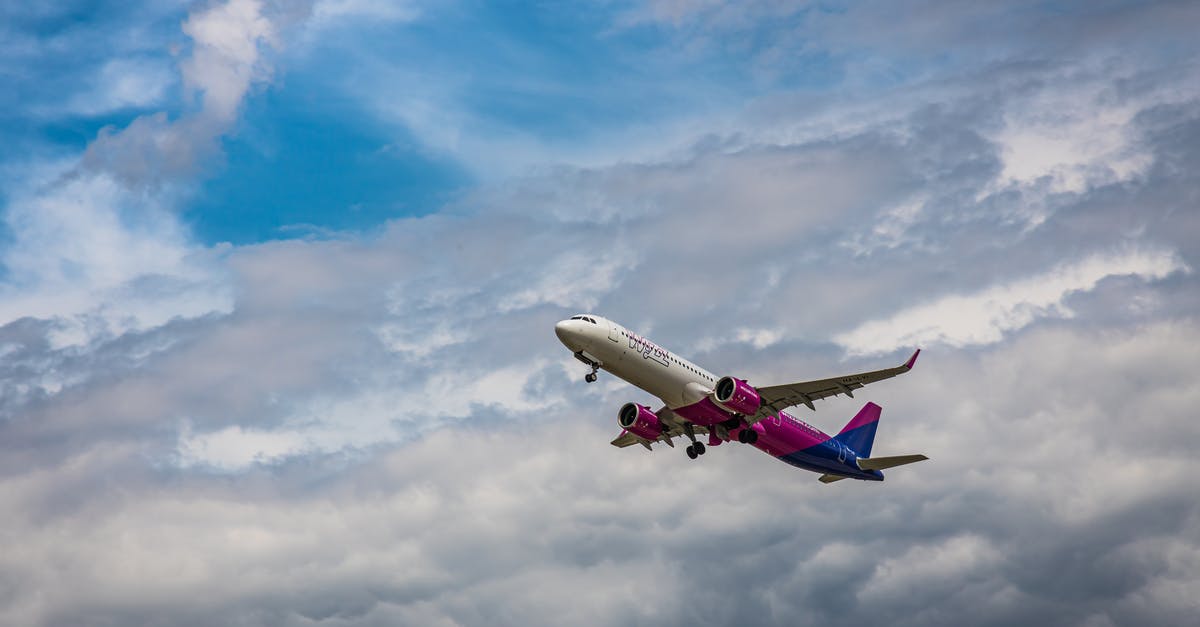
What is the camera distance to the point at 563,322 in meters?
83.4

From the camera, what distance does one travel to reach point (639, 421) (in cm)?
9650

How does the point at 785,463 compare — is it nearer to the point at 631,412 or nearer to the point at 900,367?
the point at 631,412

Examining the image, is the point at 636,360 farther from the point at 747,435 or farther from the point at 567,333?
the point at 747,435

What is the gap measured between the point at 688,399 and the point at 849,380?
10528 millimetres

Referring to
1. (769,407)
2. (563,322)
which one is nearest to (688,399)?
(769,407)

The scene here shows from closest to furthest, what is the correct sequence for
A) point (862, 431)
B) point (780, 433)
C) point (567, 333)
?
point (567, 333) < point (780, 433) < point (862, 431)

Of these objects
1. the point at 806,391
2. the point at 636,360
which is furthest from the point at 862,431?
the point at 636,360

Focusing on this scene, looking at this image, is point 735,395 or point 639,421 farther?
point 639,421

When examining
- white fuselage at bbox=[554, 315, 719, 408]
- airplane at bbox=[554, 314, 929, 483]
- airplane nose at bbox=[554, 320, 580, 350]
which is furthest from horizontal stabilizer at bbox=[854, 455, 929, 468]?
airplane nose at bbox=[554, 320, 580, 350]

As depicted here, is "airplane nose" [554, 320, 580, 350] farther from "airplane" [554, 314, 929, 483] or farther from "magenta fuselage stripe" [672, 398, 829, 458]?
"magenta fuselage stripe" [672, 398, 829, 458]

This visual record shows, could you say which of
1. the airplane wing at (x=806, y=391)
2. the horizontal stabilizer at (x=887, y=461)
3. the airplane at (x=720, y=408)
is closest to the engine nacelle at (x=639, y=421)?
the airplane at (x=720, y=408)

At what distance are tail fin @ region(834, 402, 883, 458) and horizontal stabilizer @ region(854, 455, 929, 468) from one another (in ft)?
10.1

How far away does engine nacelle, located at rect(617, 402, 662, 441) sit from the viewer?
96.6 metres

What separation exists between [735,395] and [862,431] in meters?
20.2
